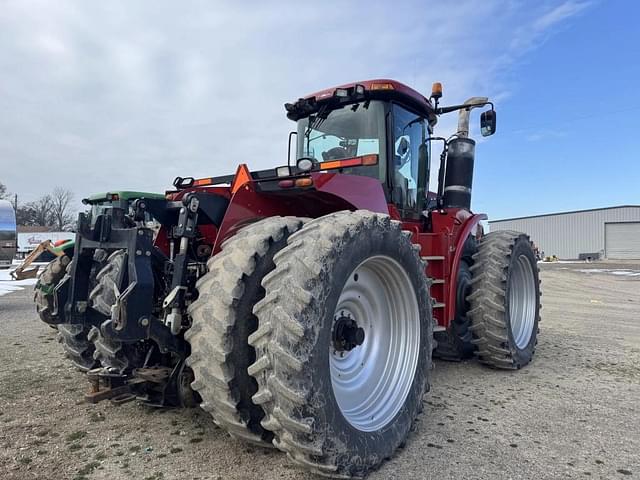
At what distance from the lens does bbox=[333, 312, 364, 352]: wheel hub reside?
296 centimetres

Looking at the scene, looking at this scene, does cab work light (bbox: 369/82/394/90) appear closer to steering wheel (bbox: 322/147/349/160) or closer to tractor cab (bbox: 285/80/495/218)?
tractor cab (bbox: 285/80/495/218)

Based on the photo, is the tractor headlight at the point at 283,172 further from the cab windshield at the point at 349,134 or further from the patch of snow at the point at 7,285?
the patch of snow at the point at 7,285

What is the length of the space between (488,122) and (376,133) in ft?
6.05

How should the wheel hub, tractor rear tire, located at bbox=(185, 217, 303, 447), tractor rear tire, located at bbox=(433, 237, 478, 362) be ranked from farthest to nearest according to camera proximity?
tractor rear tire, located at bbox=(433, 237, 478, 362), the wheel hub, tractor rear tire, located at bbox=(185, 217, 303, 447)

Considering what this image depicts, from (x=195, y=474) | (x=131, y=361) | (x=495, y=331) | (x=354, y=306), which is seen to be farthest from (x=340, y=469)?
(x=495, y=331)

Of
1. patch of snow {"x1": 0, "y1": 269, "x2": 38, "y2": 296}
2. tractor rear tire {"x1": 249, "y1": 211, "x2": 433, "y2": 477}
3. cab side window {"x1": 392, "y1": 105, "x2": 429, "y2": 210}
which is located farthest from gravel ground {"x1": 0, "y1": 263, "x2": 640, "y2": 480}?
patch of snow {"x1": 0, "y1": 269, "x2": 38, "y2": 296}

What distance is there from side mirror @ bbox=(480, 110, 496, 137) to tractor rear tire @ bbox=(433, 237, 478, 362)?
128 cm

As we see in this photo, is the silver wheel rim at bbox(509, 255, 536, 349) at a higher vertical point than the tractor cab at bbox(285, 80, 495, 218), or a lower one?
lower

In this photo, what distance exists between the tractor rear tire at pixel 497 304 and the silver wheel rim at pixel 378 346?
1.94 meters

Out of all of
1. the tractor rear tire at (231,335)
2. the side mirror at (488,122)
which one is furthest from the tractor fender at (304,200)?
the side mirror at (488,122)

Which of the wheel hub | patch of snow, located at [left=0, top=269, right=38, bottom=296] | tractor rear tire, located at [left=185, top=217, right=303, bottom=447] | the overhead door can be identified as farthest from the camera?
the overhead door

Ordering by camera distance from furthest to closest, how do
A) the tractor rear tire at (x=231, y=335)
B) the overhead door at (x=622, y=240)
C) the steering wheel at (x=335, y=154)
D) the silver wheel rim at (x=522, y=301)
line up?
the overhead door at (x=622, y=240) → the silver wheel rim at (x=522, y=301) → the steering wheel at (x=335, y=154) → the tractor rear tire at (x=231, y=335)

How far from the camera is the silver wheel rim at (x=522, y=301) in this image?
19.0 ft

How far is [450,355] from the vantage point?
5547 millimetres
